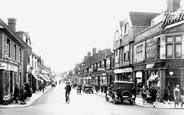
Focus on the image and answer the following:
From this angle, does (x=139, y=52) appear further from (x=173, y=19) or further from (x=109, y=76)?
(x=109, y=76)

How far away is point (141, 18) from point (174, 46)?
12.4 metres

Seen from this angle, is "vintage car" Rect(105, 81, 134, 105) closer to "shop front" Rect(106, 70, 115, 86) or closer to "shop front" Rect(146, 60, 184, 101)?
"shop front" Rect(146, 60, 184, 101)

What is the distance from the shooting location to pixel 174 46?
72.6 feet

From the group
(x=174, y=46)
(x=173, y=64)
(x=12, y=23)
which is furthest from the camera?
(x=12, y=23)

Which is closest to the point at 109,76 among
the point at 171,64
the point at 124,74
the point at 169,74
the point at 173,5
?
the point at 124,74

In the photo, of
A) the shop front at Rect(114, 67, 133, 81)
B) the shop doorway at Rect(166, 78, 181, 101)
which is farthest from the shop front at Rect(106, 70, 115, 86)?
the shop doorway at Rect(166, 78, 181, 101)

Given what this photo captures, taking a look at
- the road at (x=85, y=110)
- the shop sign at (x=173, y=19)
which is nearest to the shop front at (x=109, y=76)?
the shop sign at (x=173, y=19)

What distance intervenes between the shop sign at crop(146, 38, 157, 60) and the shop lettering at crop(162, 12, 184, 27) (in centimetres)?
246

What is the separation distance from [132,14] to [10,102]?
20423 mm

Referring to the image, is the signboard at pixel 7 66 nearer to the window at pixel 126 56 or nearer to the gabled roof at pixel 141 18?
the window at pixel 126 56

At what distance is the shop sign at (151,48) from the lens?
24.1 meters

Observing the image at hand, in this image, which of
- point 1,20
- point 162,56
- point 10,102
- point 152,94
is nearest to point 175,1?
point 162,56

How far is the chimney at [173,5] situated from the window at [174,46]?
674 cm

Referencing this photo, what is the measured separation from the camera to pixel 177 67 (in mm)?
21766
